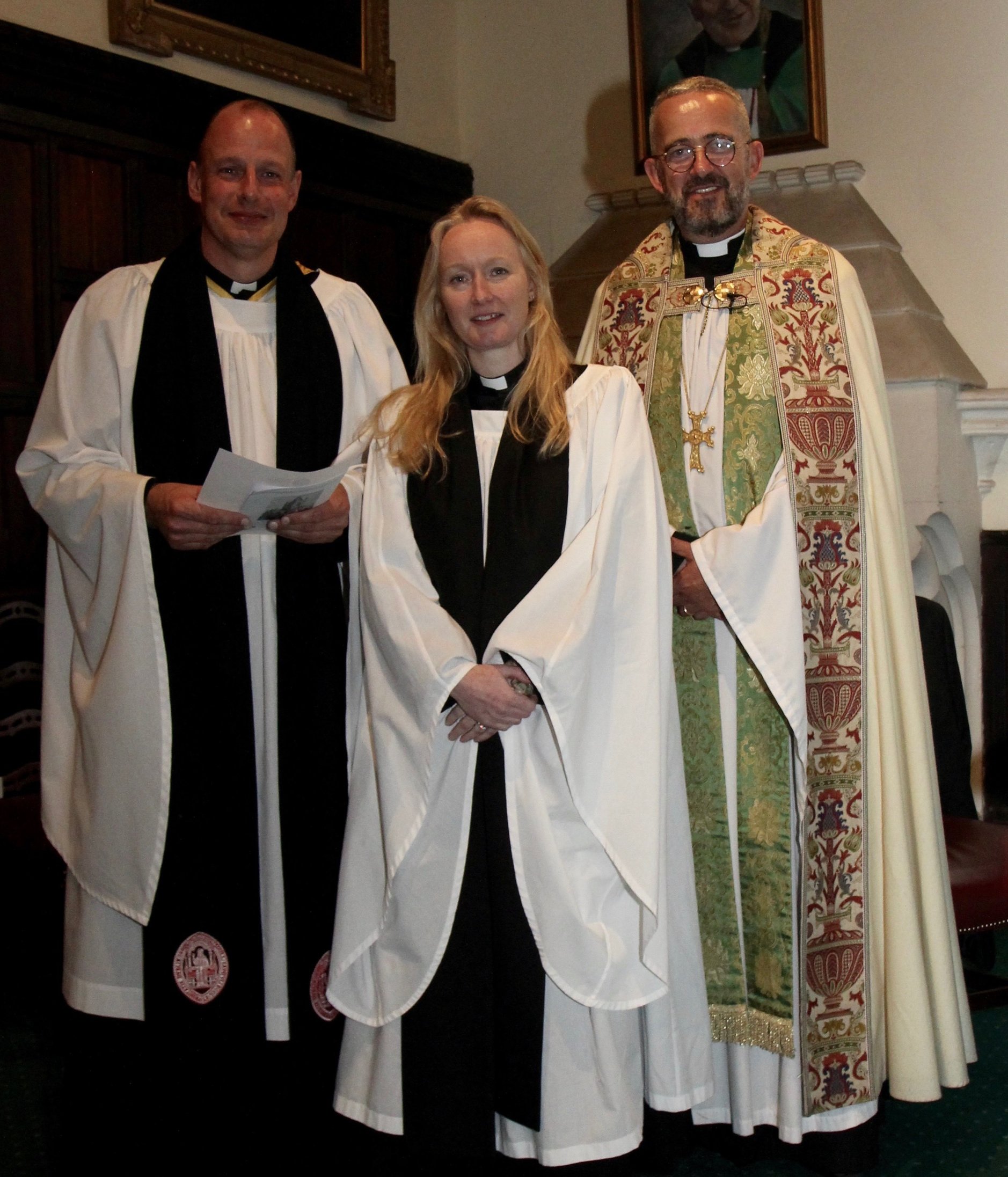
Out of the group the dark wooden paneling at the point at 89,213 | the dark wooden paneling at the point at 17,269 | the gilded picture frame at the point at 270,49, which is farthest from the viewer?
the gilded picture frame at the point at 270,49

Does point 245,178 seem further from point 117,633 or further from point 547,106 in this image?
point 547,106

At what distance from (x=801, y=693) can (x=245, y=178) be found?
1.68 metres

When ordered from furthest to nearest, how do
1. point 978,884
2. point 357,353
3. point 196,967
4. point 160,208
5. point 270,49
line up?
point 270,49 < point 160,208 < point 978,884 < point 357,353 < point 196,967

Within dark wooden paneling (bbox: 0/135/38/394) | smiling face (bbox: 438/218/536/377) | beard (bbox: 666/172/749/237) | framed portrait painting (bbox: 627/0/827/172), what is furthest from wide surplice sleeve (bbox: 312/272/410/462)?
framed portrait painting (bbox: 627/0/827/172)

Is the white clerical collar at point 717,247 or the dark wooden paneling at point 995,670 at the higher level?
the white clerical collar at point 717,247

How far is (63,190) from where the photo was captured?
4516 millimetres

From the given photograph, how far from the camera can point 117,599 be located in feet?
9.42

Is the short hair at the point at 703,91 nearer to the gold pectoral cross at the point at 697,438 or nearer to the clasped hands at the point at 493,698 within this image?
the gold pectoral cross at the point at 697,438

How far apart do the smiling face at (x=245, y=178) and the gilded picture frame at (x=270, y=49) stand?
1.99 m

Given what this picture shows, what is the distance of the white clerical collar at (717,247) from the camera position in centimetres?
300

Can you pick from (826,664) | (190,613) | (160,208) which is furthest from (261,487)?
(160,208)

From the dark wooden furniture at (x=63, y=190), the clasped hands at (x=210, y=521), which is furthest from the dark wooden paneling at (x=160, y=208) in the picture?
the clasped hands at (x=210, y=521)

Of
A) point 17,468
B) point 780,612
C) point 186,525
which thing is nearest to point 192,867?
point 186,525

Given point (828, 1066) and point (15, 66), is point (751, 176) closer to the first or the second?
point (828, 1066)
